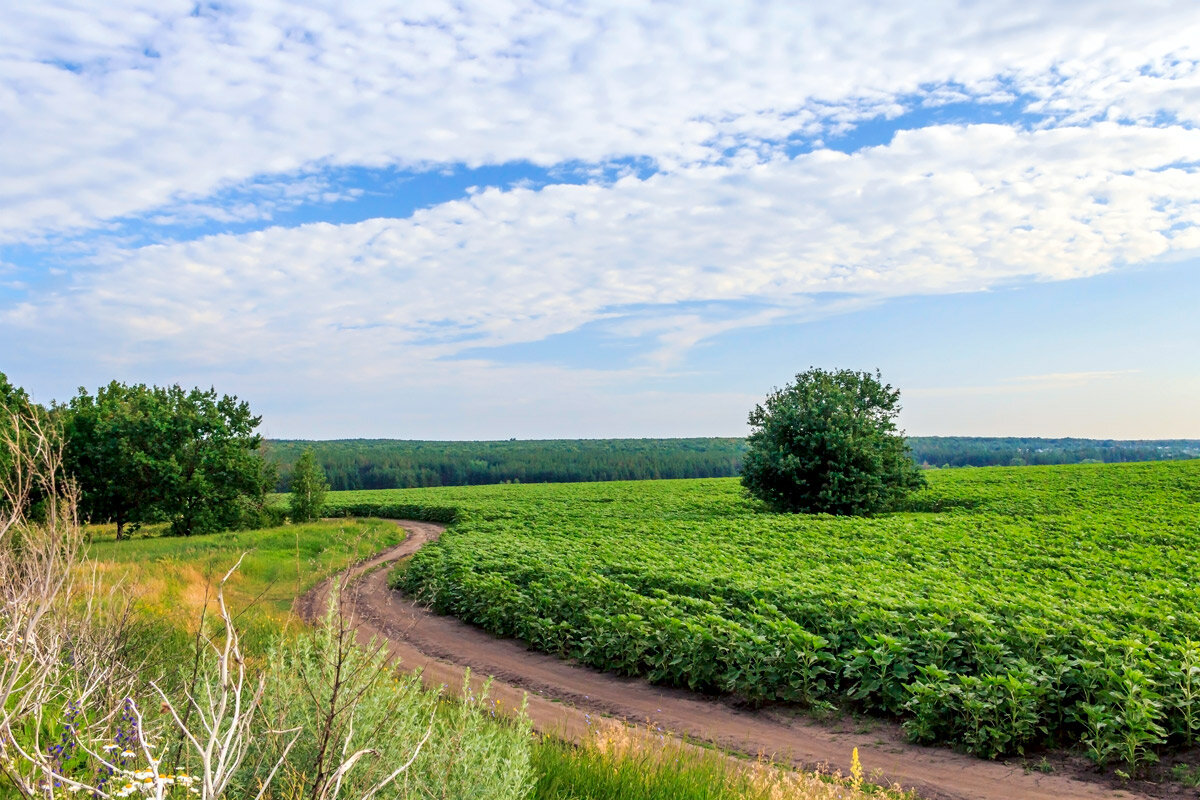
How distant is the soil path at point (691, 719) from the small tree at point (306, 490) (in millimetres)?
28836

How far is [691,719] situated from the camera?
1050 centimetres

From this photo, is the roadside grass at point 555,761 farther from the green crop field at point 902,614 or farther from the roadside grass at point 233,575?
the green crop field at point 902,614

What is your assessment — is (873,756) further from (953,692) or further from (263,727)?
(263,727)

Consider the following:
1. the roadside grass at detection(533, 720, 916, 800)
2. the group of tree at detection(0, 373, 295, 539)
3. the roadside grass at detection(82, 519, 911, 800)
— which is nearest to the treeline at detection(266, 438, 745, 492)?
the group of tree at detection(0, 373, 295, 539)

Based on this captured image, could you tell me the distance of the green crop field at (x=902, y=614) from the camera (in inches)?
342

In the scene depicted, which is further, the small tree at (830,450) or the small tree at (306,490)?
the small tree at (306,490)

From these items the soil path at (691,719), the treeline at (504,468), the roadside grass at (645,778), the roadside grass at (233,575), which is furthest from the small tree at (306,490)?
the treeline at (504,468)

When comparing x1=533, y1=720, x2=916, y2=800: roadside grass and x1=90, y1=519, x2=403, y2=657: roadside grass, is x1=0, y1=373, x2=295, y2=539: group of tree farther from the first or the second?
x1=533, y1=720, x2=916, y2=800: roadside grass

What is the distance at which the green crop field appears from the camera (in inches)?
342

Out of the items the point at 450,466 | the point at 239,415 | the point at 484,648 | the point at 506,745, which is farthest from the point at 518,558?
the point at 450,466

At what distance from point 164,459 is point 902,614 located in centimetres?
3544

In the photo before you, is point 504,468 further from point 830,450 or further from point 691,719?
point 691,719

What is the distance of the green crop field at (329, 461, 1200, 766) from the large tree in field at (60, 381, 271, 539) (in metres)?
17.4

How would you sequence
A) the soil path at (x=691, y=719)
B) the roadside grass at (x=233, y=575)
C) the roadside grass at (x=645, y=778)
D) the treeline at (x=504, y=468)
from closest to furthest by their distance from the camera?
the roadside grass at (x=645, y=778) → the soil path at (x=691, y=719) → the roadside grass at (x=233, y=575) → the treeline at (x=504, y=468)
